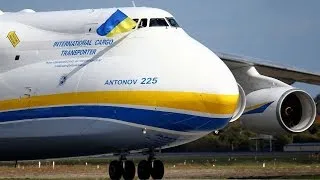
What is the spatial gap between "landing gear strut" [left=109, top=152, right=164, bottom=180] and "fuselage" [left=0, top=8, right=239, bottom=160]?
385mm

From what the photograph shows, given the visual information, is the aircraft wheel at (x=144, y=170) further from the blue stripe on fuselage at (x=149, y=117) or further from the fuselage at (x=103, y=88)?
the blue stripe on fuselage at (x=149, y=117)

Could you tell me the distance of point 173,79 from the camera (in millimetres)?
20719

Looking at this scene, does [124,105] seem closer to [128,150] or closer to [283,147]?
[128,150]

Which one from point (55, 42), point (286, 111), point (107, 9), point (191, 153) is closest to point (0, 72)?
point (55, 42)

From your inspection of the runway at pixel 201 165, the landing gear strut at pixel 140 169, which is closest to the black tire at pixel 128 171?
the landing gear strut at pixel 140 169

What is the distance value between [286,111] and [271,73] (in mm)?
2949

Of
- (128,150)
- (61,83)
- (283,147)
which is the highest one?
(283,147)

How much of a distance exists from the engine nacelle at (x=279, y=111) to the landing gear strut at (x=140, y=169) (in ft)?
15.1

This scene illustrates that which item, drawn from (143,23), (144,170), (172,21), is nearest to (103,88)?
(143,23)

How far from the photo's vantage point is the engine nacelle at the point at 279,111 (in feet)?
83.0

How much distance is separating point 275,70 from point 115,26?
764 centimetres

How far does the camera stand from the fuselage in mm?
20688

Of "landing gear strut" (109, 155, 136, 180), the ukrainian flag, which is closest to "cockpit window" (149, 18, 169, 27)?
the ukrainian flag

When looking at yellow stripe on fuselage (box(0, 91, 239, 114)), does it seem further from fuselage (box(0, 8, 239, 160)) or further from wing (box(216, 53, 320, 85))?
wing (box(216, 53, 320, 85))
